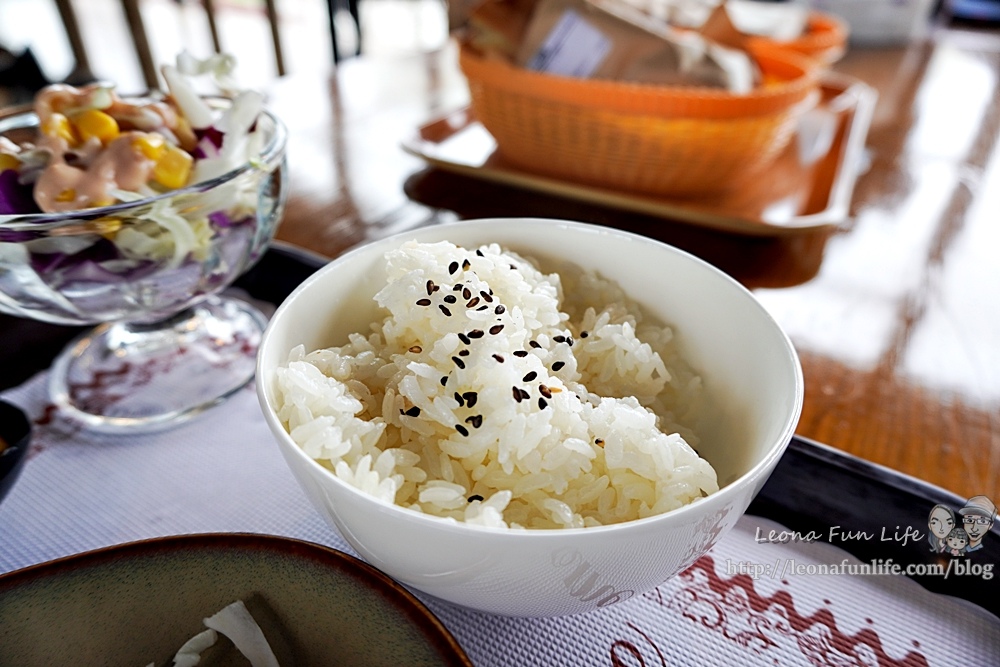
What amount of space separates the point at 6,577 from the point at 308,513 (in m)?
0.30

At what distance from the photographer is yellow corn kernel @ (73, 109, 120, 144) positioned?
973mm

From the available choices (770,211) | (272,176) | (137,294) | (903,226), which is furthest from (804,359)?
(137,294)

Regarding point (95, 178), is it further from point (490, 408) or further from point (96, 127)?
point (490, 408)

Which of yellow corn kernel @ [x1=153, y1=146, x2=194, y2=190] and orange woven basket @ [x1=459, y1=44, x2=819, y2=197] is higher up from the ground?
yellow corn kernel @ [x1=153, y1=146, x2=194, y2=190]

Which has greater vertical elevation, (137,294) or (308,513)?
(137,294)

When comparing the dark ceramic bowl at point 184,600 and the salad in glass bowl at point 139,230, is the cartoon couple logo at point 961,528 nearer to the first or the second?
the dark ceramic bowl at point 184,600

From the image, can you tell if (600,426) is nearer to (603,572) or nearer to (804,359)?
(603,572)

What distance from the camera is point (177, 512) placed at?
0.81 meters

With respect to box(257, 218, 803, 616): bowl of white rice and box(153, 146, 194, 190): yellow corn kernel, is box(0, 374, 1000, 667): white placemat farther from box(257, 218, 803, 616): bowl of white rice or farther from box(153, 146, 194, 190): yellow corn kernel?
box(153, 146, 194, 190): yellow corn kernel

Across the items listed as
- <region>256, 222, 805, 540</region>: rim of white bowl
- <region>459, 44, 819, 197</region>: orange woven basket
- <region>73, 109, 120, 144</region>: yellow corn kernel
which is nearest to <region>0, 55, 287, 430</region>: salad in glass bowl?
<region>73, 109, 120, 144</region>: yellow corn kernel

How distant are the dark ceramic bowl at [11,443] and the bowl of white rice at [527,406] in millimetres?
370

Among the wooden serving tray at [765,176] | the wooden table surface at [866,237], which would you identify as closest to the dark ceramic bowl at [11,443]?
the wooden table surface at [866,237]

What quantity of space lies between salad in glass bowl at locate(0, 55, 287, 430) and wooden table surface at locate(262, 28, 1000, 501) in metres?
0.29

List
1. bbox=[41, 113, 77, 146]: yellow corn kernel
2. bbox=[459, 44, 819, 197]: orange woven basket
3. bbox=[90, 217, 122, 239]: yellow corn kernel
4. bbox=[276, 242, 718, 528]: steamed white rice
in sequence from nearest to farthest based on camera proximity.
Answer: bbox=[276, 242, 718, 528]: steamed white rice < bbox=[90, 217, 122, 239]: yellow corn kernel < bbox=[41, 113, 77, 146]: yellow corn kernel < bbox=[459, 44, 819, 197]: orange woven basket
